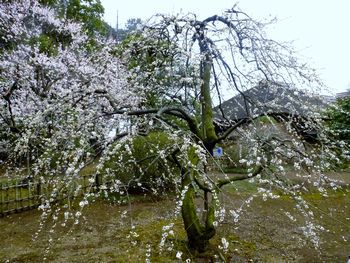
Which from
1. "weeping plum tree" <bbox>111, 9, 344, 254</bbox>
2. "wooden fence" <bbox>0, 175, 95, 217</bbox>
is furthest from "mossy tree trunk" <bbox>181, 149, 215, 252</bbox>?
"wooden fence" <bbox>0, 175, 95, 217</bbox>

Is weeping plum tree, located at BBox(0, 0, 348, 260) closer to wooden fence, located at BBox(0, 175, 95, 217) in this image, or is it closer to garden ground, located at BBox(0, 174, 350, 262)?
garden ground, located at BBox(0, 174, 350, 262)

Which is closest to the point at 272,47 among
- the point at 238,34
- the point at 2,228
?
Result: the point at 238,34

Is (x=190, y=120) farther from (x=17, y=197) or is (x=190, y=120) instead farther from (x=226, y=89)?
(x=17, y=197)

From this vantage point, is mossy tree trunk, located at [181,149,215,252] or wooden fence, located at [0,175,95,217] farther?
wooden fence, located at [0,175,95,217]

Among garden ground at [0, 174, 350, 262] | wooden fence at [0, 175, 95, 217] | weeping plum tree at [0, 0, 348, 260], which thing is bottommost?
garden ground at [0, 174, 350, 262]

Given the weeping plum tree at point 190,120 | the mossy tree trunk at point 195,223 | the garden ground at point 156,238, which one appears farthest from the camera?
the garden ground at point 156,238

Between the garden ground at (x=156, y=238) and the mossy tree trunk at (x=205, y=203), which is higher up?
the mossy tree trunk at (x=205, y=203)

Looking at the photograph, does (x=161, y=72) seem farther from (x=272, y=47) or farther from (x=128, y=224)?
(x=128, y=224)

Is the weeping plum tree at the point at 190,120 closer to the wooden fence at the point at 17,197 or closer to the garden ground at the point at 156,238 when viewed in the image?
the garden ground at the point at 156,238

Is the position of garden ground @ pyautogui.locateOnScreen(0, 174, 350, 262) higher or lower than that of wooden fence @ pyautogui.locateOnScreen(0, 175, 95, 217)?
lower

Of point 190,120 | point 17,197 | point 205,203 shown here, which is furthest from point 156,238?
point 17,197

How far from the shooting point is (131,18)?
22531 mm

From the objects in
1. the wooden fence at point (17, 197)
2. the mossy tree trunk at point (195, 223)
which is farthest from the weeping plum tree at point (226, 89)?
the wooden fence at point (17, 197)

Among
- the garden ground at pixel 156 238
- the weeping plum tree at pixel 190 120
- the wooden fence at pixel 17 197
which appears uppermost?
the weeping plum tree at pixel 190 120
